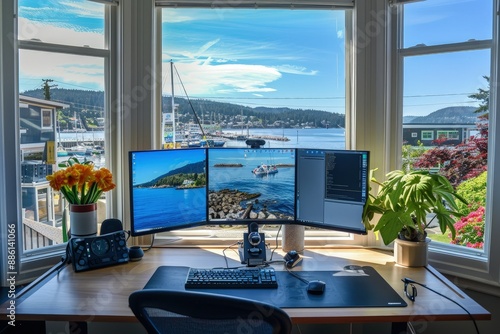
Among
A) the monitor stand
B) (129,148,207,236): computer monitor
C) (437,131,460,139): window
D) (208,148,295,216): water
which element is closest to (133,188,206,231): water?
(129,148,207,236): computer monitor

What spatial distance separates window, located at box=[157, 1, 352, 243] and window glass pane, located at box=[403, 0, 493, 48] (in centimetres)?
38

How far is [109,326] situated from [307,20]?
2.11 metres

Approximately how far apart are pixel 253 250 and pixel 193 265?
11.9 inches

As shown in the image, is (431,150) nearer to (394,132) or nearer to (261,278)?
(394,132)

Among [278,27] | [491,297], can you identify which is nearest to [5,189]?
A: [278,27]

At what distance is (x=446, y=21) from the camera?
7.33 ft

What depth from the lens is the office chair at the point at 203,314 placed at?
106cm

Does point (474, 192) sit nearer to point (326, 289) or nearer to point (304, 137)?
point (304, 137)

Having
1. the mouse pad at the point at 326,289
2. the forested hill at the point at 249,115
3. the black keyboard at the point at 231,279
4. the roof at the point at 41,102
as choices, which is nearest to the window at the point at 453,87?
the forested hill at the point at 249,115

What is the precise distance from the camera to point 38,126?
220 cm

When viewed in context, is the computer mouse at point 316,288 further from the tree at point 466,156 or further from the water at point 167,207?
the tree at point 466,156

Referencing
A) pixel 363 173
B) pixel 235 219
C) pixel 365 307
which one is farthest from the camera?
pixel 235 219

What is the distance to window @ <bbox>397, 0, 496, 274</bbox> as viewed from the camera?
2.15 meters

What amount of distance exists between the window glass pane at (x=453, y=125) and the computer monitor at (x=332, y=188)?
45 cm
